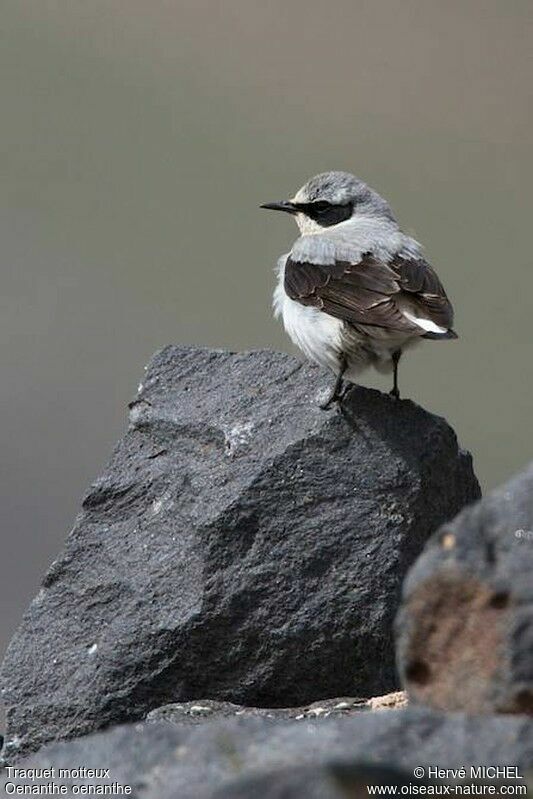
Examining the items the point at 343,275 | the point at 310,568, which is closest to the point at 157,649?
the point at 310,568

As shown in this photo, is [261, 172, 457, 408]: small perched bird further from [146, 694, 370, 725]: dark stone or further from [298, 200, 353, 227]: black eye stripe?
[146, 694, 370, 725]: dark stone

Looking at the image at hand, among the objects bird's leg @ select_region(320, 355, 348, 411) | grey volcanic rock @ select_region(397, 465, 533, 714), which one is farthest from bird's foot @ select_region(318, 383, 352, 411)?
grey volcanic rock @ select_region(397, 465, 533, 714)

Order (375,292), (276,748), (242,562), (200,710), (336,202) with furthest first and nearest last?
A: (336,202), (375,292), (242,562), (200,710), (276,748)

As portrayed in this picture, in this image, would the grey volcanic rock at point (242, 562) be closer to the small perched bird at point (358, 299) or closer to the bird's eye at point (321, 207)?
the small perched bird at point (358, 299)

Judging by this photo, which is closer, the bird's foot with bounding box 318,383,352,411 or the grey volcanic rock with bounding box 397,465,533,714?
the grey volcanic rock with bounding box 397,465,533,714

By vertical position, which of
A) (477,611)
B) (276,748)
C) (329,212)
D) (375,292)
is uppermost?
(329,212)

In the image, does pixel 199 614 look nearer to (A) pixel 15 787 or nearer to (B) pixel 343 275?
(B) pixel 343 275

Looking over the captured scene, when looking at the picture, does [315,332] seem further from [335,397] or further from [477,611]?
[477,611]

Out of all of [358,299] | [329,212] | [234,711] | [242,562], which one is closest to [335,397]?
[358,299]
